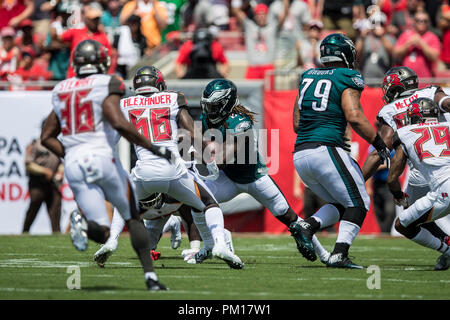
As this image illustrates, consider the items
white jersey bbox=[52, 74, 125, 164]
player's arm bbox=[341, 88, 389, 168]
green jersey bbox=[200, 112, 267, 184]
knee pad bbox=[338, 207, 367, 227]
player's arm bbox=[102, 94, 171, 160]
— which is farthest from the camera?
green jersey bbox=[200, 112, 267, 184]

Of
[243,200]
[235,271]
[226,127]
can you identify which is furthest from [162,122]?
[243,200]

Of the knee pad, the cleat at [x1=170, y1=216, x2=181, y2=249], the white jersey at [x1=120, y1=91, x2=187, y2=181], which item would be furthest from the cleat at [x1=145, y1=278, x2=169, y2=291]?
the cleat at [x1=170, y1=216, x2=181, y2=249]

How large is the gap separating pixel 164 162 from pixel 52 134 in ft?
4.88

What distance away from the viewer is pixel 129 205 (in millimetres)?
6648

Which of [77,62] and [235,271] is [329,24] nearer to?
[235,271]

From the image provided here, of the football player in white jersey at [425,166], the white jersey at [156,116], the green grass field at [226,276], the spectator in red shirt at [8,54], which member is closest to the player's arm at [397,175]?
the football player in white jersey at [425,166]

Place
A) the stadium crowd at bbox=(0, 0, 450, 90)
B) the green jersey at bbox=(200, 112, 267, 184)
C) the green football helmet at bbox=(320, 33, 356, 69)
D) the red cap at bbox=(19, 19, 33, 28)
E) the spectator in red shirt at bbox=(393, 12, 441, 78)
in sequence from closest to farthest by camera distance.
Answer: the green football helmet at bbox=(320, 33, 356, 69) < the green jersey at bbox=(200, 112, 267, 184) < the spectator in red shirt at bbox=(393, 12, 441, 78) < the stadium crowd at bbox=(0, 0, 450, 90) < the red cap at bbox=(19, 19, 33, 28)

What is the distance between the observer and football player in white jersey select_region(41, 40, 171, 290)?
6504 mm

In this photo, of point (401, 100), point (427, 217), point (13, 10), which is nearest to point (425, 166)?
point (427, 217)

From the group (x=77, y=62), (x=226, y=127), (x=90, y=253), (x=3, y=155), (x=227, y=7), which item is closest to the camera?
(x=77, y=62)

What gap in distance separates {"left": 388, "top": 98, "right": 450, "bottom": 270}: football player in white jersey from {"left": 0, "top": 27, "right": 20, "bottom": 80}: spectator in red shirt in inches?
353

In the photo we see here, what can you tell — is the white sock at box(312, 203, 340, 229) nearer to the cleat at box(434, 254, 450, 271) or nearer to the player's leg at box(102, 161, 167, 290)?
the cleat at box(434, 254, 450, 271)
